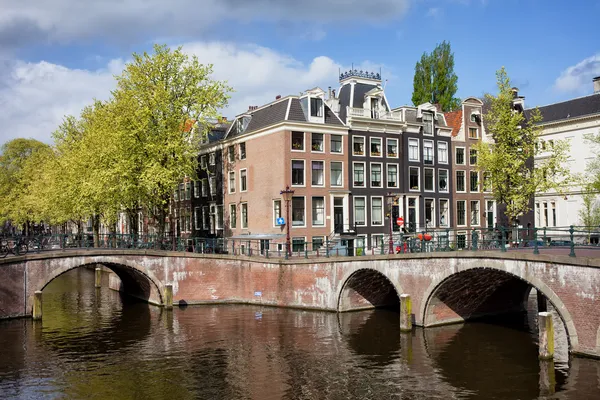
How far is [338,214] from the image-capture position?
45094 millimetres

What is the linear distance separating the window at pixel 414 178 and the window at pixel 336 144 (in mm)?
6724

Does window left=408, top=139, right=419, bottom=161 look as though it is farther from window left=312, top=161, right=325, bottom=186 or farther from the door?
window left=312, top=161, right=325, bottom=186

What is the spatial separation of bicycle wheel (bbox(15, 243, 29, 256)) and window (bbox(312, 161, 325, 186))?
66.2ft

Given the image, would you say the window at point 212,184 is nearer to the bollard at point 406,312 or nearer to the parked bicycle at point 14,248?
the parked bicycle at point 14,248

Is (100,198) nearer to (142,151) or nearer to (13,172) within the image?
(142,151)

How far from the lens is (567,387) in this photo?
61.7ft

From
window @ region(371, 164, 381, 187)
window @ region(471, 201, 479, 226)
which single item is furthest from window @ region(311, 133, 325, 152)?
window @ region(471, 201, 479, 226)

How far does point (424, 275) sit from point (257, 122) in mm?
23091

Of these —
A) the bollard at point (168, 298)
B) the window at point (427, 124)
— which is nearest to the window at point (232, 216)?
the bollard at point (168, 298)

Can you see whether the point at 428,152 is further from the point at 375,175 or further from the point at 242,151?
the point at 242,151

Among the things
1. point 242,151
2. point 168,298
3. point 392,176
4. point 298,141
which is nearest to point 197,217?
point 242,151

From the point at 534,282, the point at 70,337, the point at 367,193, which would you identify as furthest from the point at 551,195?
the point at 70,337

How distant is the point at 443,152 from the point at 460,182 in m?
3.17

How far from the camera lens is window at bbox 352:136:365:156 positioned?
151ft
